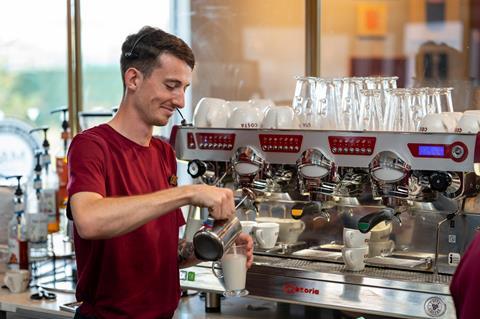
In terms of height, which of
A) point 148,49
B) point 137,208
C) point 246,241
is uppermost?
point 148,49

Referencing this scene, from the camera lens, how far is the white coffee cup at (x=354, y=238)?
2.73m

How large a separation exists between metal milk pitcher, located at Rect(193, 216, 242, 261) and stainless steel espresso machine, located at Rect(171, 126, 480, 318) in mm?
622

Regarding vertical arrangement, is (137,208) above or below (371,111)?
below

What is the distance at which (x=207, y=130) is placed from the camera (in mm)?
2885

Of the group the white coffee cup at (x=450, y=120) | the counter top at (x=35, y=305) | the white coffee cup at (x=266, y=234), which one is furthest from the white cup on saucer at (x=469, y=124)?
the counter top at (x=35, y=305)

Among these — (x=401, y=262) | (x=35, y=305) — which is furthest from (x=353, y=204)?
(x=35, y=305)

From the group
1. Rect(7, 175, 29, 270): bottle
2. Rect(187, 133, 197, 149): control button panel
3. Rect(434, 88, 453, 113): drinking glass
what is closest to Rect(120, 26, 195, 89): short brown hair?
Rect(187, 133, 197, 149): control button panel

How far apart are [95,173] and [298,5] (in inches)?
69.8

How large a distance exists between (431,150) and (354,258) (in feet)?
1.31

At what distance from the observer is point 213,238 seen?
6.57 feet

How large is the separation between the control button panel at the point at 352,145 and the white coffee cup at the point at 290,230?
0.37m

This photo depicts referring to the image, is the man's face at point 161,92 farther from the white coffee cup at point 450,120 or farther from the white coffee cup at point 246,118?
the white coffee cup at point 450,120

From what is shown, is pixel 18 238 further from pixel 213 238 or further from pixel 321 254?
pixel 213 238

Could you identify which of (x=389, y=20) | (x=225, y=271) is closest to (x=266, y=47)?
(x=389, y=20)
